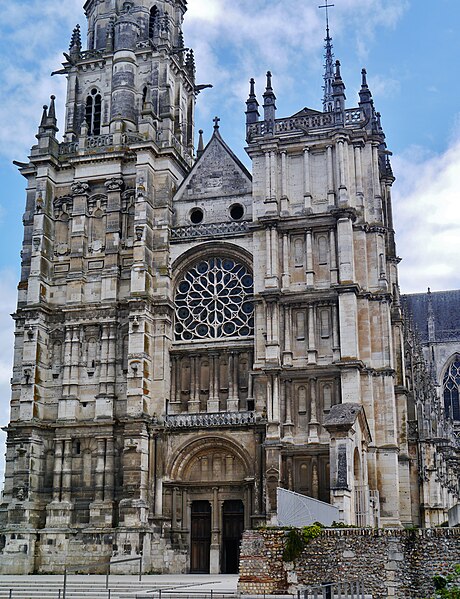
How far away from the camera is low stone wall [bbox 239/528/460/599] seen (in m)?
18.8

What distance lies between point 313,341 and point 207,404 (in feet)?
16.3

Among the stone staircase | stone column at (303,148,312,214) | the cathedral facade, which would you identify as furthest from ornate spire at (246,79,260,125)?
the stone staircase

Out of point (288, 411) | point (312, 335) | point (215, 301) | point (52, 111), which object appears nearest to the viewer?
point (288, 411)

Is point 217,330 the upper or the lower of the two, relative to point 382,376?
upper

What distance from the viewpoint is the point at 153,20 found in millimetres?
41594

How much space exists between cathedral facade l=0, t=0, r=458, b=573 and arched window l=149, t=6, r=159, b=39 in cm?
202

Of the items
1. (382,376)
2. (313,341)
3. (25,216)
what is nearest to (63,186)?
(25,216)

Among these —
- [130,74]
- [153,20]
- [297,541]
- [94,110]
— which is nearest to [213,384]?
[297,541]

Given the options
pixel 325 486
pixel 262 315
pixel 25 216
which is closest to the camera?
pixel 325 486

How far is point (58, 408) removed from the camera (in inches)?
1391

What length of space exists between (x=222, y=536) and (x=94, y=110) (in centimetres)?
2034

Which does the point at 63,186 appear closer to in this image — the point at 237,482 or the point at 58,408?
the point at 58,408

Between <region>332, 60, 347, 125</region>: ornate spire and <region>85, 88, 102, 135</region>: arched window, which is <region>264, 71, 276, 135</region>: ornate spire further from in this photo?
<region>85, 88, 102, 135</region>: arched window

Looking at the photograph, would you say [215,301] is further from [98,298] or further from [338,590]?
[338,590]
